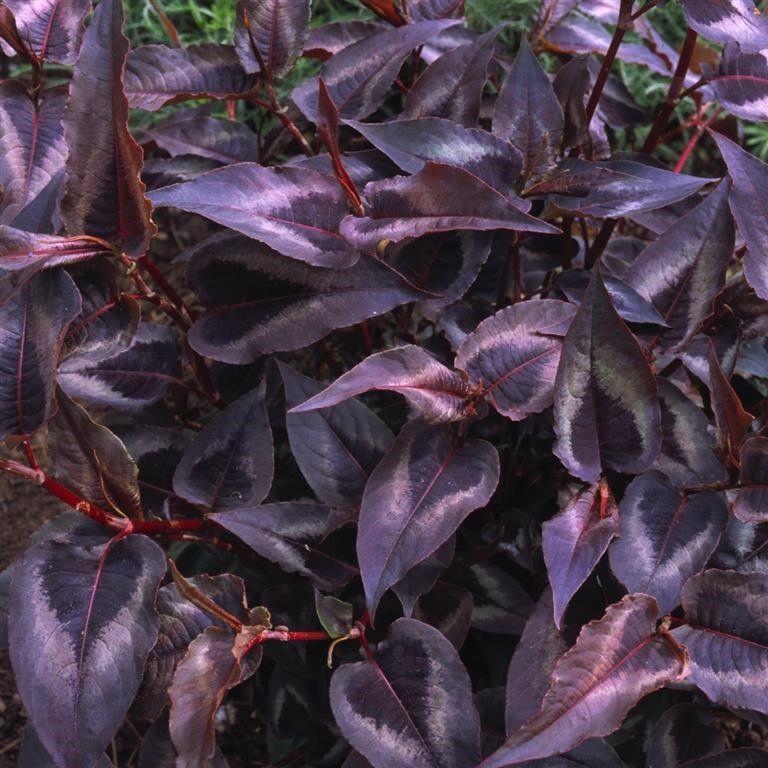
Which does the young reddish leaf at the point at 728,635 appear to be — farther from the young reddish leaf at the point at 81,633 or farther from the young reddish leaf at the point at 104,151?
the young reddish leaf at the point at 104,151

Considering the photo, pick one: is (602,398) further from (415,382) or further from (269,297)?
(269,297)

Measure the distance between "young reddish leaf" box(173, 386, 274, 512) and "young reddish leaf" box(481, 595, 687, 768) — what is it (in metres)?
0.43

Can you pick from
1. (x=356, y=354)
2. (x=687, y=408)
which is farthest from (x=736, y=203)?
(x=356, y=354)

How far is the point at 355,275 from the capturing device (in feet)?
3.38

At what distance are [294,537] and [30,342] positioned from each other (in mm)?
348

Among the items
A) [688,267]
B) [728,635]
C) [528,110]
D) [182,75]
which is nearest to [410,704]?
[728,635]

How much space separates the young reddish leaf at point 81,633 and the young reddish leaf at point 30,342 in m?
0.13

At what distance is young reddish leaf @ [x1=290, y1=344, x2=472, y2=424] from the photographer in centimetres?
86

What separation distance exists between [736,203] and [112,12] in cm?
69

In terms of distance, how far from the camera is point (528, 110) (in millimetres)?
1125

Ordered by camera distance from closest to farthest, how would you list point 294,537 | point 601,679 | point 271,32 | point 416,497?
1. point 601,679
2. point 416,497
3. point 294,537
4. point 271,32

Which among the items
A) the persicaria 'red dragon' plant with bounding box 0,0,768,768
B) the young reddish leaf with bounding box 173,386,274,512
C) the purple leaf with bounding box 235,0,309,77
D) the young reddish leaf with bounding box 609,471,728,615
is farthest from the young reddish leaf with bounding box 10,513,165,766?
the purple leaf with bounding box 235,0,309,77

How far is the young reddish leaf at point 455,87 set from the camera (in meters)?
1.18

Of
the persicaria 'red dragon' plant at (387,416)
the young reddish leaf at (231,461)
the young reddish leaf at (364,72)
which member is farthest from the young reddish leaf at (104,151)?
the young reddish leaf at (364,72)
